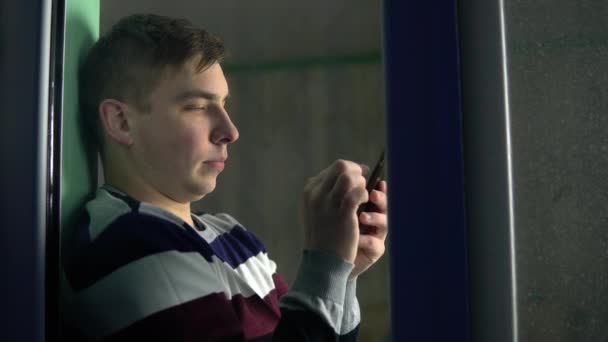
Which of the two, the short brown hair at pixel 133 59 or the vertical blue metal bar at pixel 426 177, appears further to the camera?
the short brown hair at pixel 133 59

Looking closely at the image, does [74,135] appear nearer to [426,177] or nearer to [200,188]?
[200,188]

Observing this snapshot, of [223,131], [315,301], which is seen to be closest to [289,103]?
[223,131]

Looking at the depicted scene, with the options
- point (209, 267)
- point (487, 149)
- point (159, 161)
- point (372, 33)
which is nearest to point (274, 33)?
point (372, 33)

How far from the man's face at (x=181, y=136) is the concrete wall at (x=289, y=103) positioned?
0.17 meters

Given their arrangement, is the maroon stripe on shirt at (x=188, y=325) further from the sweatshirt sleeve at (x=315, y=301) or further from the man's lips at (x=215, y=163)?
the man's lips at (x=215, y=163)

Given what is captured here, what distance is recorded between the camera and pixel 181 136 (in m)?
0.82

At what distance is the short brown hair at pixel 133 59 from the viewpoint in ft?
2.73

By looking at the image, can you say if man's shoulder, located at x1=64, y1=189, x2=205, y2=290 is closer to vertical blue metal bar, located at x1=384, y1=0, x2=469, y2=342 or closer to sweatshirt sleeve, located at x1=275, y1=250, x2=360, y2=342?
sweatshirt sleeve, located at x1=275, y1=250, x2=360, y2=342

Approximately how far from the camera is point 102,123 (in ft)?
2.77

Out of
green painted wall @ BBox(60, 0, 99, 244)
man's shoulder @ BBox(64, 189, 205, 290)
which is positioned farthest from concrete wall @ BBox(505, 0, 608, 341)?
green painted wall @ BBox(60, 0, 99, 244)

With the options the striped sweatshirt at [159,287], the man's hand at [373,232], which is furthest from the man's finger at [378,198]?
the striped sweatshirt at [159,287]

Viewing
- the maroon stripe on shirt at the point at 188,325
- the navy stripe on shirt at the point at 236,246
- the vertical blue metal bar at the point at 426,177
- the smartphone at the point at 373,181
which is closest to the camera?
the vertical blue metal bar at the point at 426,177

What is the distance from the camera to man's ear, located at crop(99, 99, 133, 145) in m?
0.84

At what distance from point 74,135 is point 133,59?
0.50 ft
